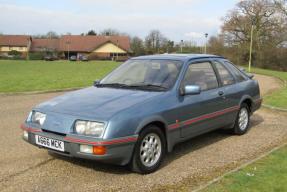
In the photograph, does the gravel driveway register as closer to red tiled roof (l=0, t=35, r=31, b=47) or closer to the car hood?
the car hood

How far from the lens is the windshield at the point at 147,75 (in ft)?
20.8

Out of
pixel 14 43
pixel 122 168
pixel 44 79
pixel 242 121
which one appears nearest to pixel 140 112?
pixel 122 168

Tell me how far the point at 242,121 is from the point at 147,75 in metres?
2.69

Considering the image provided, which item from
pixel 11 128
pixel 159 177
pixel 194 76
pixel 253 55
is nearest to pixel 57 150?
pixel 159 177

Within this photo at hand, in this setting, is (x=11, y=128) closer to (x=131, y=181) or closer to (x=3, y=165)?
(x=3, y=165)

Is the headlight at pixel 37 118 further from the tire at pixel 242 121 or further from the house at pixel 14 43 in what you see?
the house at pixel 14 43

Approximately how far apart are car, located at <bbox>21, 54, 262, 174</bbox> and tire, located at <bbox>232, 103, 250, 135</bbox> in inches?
11.7

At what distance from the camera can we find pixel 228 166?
6.07m

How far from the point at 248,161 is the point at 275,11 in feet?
188

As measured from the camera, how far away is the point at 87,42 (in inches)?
4129

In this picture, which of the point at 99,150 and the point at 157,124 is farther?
the point at 157,124

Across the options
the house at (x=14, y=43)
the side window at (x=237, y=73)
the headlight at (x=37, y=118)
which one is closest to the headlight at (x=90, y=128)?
the headlight at (x=37, y=118)

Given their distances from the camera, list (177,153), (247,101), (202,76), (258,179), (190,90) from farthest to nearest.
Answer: (247,101) → (202,76) → (177,153) → (190,90) → (258,179)

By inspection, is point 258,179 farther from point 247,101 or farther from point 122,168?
point 247,101
